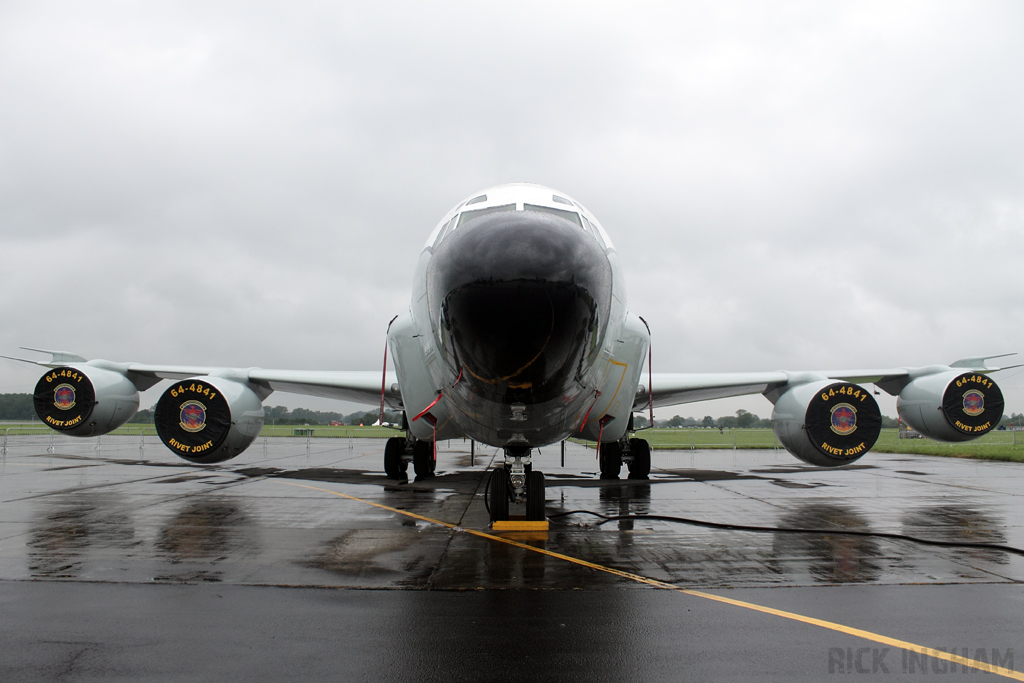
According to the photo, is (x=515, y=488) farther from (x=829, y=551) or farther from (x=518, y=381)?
(x=829, y=551)

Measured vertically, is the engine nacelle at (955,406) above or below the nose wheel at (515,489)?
above

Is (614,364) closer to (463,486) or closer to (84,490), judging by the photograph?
(463,486)

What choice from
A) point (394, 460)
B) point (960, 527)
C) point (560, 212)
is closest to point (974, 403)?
point (960, 527)

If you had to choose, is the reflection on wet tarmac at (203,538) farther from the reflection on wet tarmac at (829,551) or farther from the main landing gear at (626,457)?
the main landing gear at (626,457)

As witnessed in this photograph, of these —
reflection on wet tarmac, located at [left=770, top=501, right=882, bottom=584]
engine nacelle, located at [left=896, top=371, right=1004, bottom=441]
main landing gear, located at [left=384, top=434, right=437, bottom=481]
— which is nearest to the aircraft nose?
reflection on wet tarmac, located at [left=770, top=501, right=882, bottom=584]

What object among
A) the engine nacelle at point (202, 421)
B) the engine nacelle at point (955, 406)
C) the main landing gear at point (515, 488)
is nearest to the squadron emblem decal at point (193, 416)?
the engine nacelle at point (202, 421)

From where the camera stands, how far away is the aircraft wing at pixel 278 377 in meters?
12.9

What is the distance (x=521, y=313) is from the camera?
452 cm

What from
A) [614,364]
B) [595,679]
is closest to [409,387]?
[614,364]

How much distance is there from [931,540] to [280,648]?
7.02 m

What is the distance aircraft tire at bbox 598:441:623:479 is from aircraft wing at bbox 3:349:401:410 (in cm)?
489

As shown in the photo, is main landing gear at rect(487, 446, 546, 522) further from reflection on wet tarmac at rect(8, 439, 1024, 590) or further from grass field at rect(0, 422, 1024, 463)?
grass field at rect(0, 422, 1024, 463)

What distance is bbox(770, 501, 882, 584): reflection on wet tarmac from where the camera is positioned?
5605 millimetres

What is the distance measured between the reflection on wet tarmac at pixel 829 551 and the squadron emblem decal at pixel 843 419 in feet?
6.28
